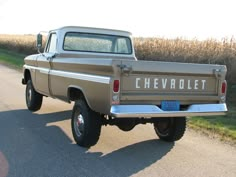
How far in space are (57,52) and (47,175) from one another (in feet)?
11.4

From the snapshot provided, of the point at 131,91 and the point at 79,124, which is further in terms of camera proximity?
the point at 79,124

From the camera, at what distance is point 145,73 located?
234 inches

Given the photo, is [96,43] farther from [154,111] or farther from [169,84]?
[154,111]

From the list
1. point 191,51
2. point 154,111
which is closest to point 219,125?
point 154,111

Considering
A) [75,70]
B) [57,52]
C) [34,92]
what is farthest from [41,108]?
[75,70]

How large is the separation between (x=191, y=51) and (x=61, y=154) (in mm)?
10147

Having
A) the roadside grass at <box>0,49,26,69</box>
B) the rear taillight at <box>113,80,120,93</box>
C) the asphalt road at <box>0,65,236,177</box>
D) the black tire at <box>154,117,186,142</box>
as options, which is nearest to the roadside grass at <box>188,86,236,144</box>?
the asphalt road at <box>0,65,236,177</box>

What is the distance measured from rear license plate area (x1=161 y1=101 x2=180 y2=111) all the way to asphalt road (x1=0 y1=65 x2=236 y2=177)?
0.70m

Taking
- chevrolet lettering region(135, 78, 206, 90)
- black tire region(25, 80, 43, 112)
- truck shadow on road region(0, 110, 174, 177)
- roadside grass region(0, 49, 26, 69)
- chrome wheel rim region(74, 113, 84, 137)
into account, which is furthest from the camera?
roadside grass region(0, 49, 26, 69)

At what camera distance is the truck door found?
8266 mm

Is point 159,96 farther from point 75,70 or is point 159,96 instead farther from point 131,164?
point 75,70

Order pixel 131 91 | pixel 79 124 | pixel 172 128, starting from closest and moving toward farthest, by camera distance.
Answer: pixel 131 91, pixel 79 124, pixel 172 128

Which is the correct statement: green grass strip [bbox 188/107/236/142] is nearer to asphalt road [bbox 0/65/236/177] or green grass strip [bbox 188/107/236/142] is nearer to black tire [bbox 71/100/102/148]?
asphalt road [bbox 0/65/236/177]

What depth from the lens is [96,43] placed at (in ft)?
28.1
